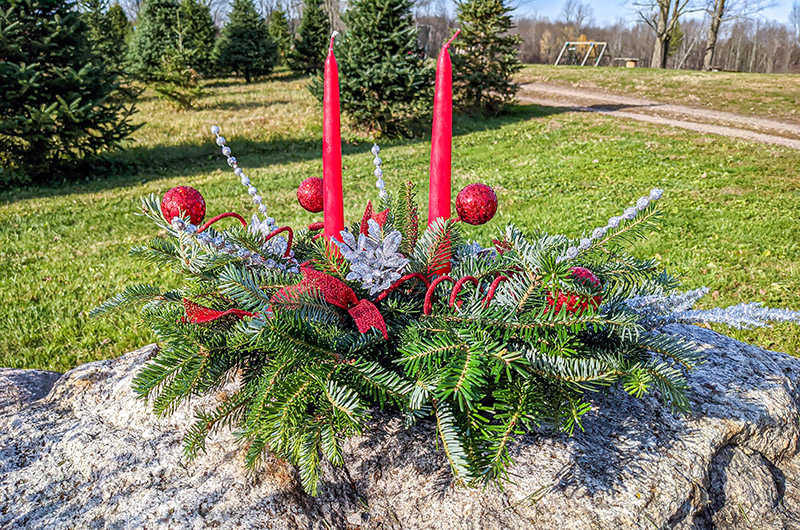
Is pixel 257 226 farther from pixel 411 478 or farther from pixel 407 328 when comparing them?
pixel 411 478

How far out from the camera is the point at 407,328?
1254mm

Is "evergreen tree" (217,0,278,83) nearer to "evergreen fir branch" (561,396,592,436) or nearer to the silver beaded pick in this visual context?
the silver beaded pick

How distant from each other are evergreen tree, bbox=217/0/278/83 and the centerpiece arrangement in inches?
937

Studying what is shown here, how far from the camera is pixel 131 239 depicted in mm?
6379

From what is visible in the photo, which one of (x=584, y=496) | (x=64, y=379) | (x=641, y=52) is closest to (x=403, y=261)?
(x=584, y=496)

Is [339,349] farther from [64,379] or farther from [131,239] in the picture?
[131,239]

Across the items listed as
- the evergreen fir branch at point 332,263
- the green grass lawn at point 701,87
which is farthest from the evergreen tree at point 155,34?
the evergreen fir branch at point 332,263

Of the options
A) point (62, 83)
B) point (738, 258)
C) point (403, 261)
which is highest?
point (62, 83)

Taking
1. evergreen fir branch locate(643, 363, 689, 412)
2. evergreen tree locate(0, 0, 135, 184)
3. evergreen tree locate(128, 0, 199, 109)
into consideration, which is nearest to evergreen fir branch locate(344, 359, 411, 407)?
evergreen fir branch locate(643, 363, 689, 412)

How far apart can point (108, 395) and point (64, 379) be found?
1.07 ft

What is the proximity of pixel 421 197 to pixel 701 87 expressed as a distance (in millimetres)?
16547

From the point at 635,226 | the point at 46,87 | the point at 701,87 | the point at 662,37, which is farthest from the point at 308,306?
the point at 662,37

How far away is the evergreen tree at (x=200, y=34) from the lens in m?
21.9

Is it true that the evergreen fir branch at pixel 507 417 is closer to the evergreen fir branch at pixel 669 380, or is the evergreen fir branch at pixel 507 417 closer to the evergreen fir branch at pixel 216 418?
the evergreen fir branch at pixel 669 380
